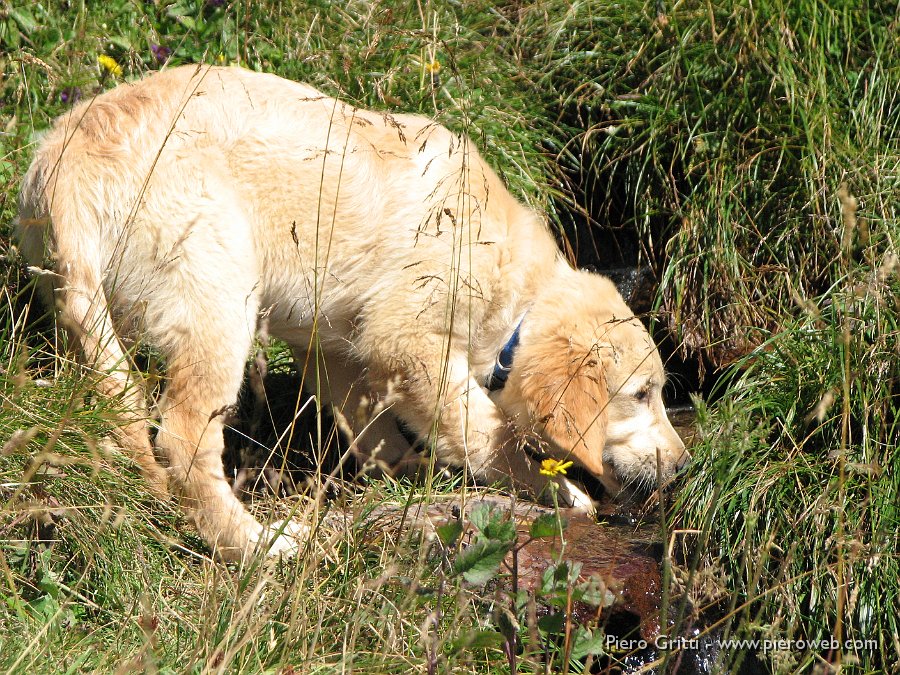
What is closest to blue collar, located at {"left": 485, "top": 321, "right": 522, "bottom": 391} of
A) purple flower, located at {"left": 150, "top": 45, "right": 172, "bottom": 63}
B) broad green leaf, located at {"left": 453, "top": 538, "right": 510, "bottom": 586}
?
broad green leaf, located at {"left": 453, "top": 538, "right": 510, "bottom": 586}

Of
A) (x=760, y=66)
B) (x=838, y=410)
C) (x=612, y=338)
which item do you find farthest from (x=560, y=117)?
(x=838, y=410)

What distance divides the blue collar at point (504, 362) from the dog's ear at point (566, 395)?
0.19 feet

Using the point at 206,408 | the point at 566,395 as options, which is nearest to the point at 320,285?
the point at 206,408

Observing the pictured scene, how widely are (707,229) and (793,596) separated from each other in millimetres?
1954

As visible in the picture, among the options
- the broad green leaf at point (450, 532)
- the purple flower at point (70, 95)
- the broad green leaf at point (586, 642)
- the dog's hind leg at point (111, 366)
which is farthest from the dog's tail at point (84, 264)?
the broad green leaf at point (586, 642)

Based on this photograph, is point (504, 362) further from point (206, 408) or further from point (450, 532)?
point (450, 532)

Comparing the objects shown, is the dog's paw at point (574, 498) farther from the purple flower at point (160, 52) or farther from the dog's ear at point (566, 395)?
the purple flower at point (160, 52)

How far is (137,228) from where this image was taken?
2.95m

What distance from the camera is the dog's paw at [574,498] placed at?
3637 millimetres

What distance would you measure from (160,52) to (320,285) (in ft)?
5.90

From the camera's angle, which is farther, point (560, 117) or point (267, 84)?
point (560, 117)

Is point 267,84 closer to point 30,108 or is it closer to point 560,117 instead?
point 30,108

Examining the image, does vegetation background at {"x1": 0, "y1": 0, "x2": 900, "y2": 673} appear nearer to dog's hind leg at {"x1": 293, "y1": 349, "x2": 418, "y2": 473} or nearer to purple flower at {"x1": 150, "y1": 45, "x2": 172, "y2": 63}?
purple flower at {"x1": 150, "y1": 45, "x2": 172, "y2": 63}

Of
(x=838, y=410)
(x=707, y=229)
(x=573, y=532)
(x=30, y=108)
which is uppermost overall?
(x=30, y=108)
